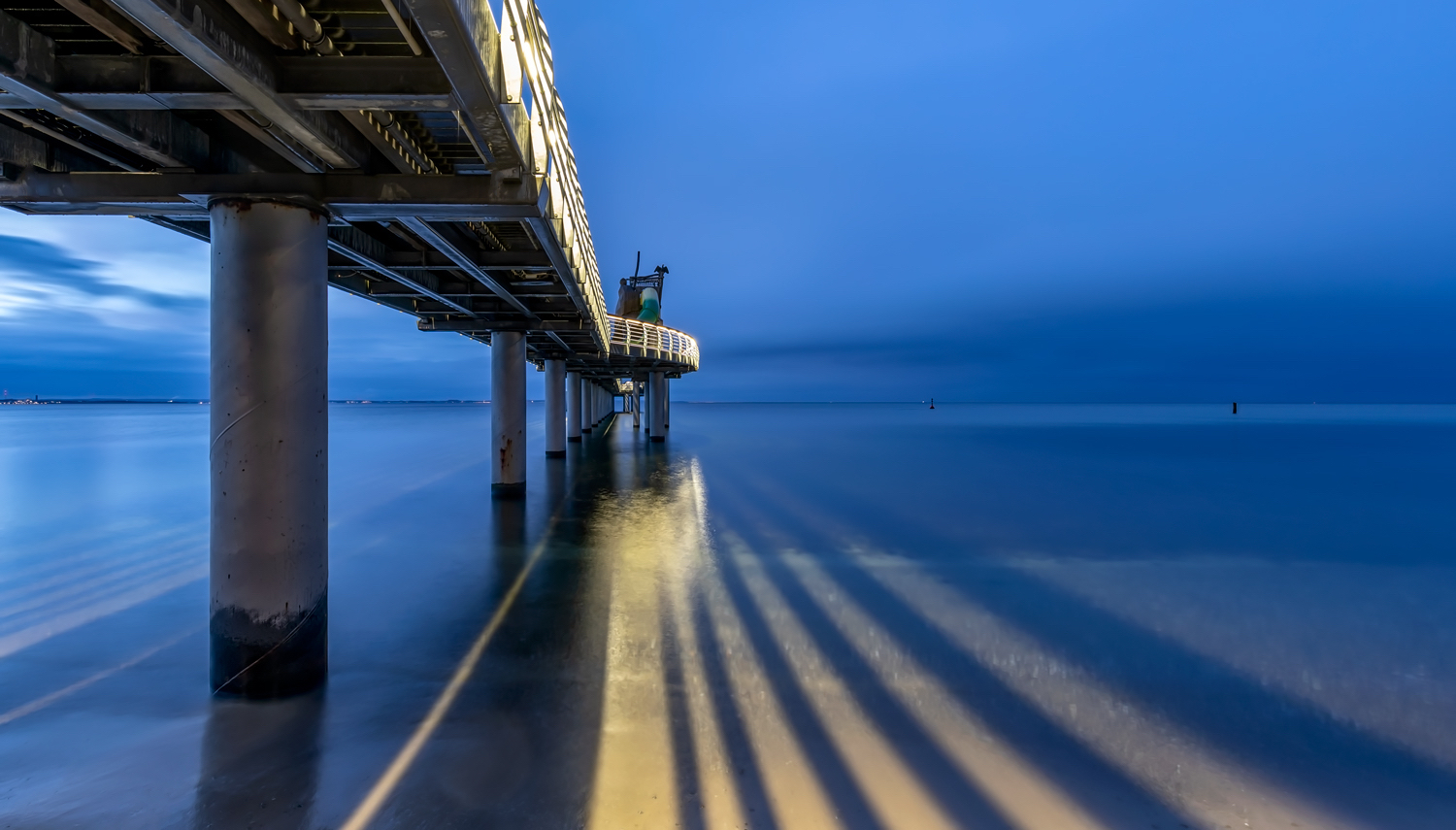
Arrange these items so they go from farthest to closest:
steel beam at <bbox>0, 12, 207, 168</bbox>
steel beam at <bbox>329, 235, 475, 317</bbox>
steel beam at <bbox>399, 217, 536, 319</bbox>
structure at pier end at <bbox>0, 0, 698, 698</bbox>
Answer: steel beam at <bbox>329, 235, 475, 317</bbox>, steel beam at <bbox>399, 217, 536, 319</bbox>, structure at pier end at <bbox>0, 0, 698, 698</bbox>, steel beam at <bbox>0, 12, 207, 168</bbox>

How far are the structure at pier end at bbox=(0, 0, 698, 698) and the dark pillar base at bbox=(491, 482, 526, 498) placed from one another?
969 centimetres

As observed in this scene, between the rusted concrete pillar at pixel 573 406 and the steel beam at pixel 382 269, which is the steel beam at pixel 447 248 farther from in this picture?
the rusted concrete pillar at pixel 573 406

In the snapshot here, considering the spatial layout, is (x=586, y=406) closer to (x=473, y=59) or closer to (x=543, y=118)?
(x=543, y=118)

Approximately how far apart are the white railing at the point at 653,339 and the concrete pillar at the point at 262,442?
1291 cm

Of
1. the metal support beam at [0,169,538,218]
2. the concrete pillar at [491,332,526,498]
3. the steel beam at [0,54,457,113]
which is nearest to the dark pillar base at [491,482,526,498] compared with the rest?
the concrete pillar at [491,332,526,498]

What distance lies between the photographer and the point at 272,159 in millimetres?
4922

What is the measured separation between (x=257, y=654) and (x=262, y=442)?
5.53ft

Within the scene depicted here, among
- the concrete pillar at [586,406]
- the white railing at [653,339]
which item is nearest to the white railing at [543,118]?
the white railing at [653,339]

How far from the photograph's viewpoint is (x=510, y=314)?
14648 millimetres

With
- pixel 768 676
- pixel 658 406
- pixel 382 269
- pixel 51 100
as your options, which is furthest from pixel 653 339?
pixel 51 100

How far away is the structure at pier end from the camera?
3379 millimetres

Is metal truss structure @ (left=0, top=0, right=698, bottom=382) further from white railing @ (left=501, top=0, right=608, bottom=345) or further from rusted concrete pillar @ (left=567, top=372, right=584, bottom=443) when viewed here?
rusted concrete pillar @ (left=567, top=372, right=584, bottom=443)

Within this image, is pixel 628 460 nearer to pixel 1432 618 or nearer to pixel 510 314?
pixel 510 314

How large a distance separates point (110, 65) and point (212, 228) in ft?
4.72
